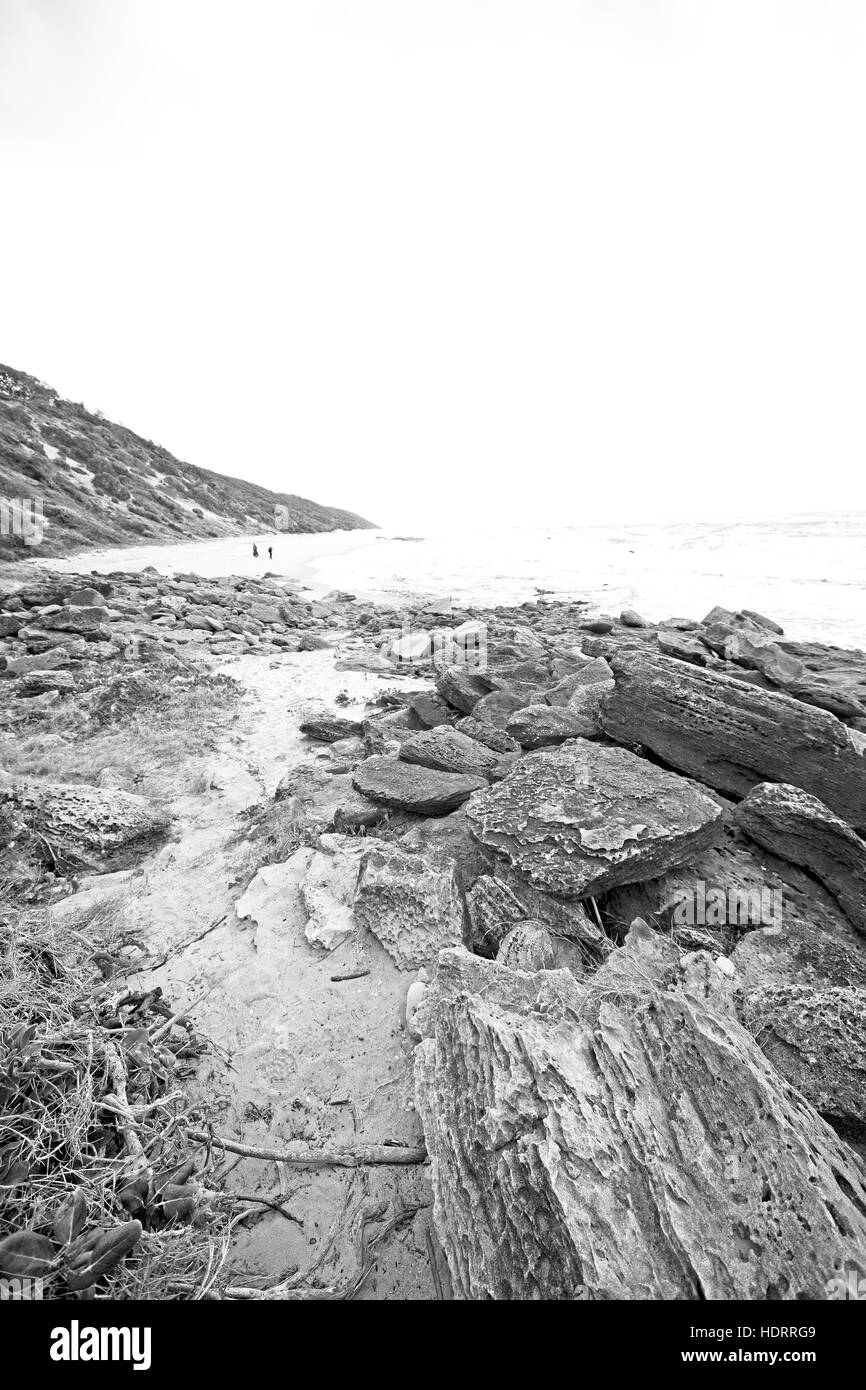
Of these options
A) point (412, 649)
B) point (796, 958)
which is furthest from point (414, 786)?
point (412, 649)

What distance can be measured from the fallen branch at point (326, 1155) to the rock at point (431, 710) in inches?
194

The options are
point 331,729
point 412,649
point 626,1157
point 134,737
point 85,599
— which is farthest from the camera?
point 85,599

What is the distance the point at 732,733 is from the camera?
15.3 ft

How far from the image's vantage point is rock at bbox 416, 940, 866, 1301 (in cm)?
163

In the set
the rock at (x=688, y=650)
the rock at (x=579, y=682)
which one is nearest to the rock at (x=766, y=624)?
the rock at (x=688, y=650)

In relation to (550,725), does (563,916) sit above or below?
below

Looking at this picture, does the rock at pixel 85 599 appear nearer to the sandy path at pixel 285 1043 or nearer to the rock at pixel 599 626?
the sandy path at pixel 285 1043

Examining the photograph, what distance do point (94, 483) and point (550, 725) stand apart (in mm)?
44059

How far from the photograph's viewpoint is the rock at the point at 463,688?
7.15 meters

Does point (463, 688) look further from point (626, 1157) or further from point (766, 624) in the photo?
point (766, 624)

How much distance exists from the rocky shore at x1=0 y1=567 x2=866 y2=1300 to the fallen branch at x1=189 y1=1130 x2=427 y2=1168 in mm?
28

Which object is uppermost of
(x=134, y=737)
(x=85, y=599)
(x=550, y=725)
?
(x=85, y=599)

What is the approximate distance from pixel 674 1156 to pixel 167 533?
4393 cm
